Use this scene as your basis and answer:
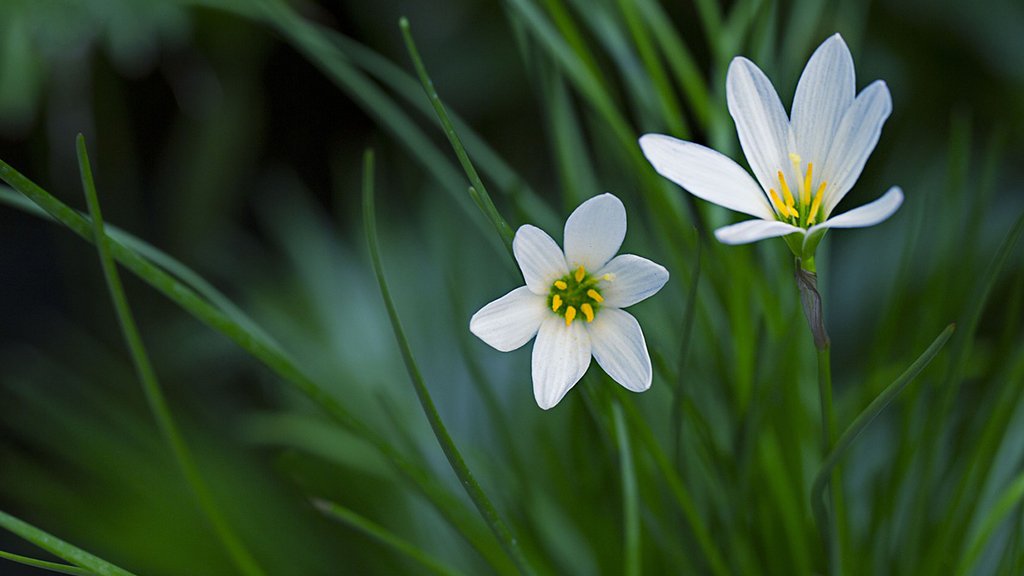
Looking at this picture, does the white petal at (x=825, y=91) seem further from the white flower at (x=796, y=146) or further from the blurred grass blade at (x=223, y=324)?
the blurred grass blade at (x=223, y=324)

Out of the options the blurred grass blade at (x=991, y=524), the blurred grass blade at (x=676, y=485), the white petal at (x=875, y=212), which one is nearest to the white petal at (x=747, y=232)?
the white petal at (x=875, y=212)

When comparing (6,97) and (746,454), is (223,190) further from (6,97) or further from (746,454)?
(746,454)

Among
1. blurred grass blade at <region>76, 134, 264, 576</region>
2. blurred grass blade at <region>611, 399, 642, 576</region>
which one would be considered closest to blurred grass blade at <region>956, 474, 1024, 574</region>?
blurred grass blade at <region>611, 399, 642, 576</region>

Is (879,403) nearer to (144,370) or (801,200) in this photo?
(801,200)

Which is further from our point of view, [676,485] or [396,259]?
[396,259]

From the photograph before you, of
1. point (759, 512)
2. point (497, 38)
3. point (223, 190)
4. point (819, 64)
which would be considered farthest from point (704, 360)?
point (223, 190)

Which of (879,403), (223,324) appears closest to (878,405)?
(879,403)

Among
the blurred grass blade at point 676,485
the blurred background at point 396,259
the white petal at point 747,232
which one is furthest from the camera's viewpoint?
the blurred background at point 396,259
